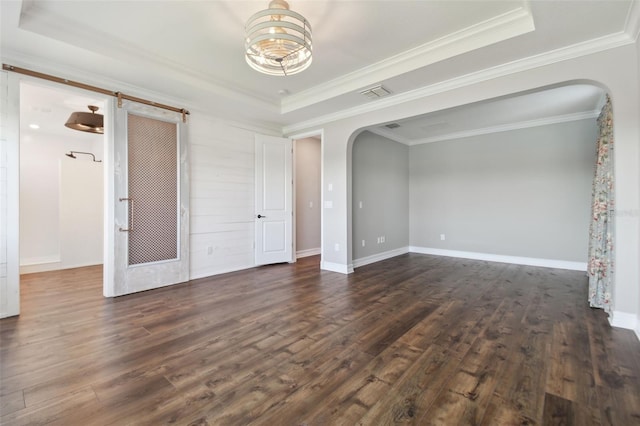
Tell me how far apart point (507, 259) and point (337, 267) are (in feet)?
11.6

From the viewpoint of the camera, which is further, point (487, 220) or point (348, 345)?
point (487, 220)

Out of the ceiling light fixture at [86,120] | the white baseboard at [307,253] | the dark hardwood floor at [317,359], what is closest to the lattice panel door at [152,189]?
the dark hardwood floor at [317,359]

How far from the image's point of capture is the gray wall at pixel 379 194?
17.9 feet

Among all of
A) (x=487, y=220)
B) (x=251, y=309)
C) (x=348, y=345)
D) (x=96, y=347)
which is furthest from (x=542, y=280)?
(x=96, y=347)

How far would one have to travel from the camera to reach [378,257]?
588cm

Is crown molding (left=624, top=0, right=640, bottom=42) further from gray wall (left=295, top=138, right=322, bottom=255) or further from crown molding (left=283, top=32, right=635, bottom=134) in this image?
gray wall (left=295, top=138, right=322, bottom=255)

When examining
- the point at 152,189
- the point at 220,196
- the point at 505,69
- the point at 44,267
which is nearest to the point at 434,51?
the point at 505,69

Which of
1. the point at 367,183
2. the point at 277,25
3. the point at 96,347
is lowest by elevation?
the point at 96,347

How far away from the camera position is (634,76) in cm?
254

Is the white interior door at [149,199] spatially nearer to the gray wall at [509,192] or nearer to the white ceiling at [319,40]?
the white ceiling at [319,40]

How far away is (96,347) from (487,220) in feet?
21.4

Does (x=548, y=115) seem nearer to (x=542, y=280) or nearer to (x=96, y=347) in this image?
(x=542, y=280)

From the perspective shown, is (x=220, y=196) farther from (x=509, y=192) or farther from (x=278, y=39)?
(x=509, y=192)

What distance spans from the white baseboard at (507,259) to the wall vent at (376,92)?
13.4 ft
